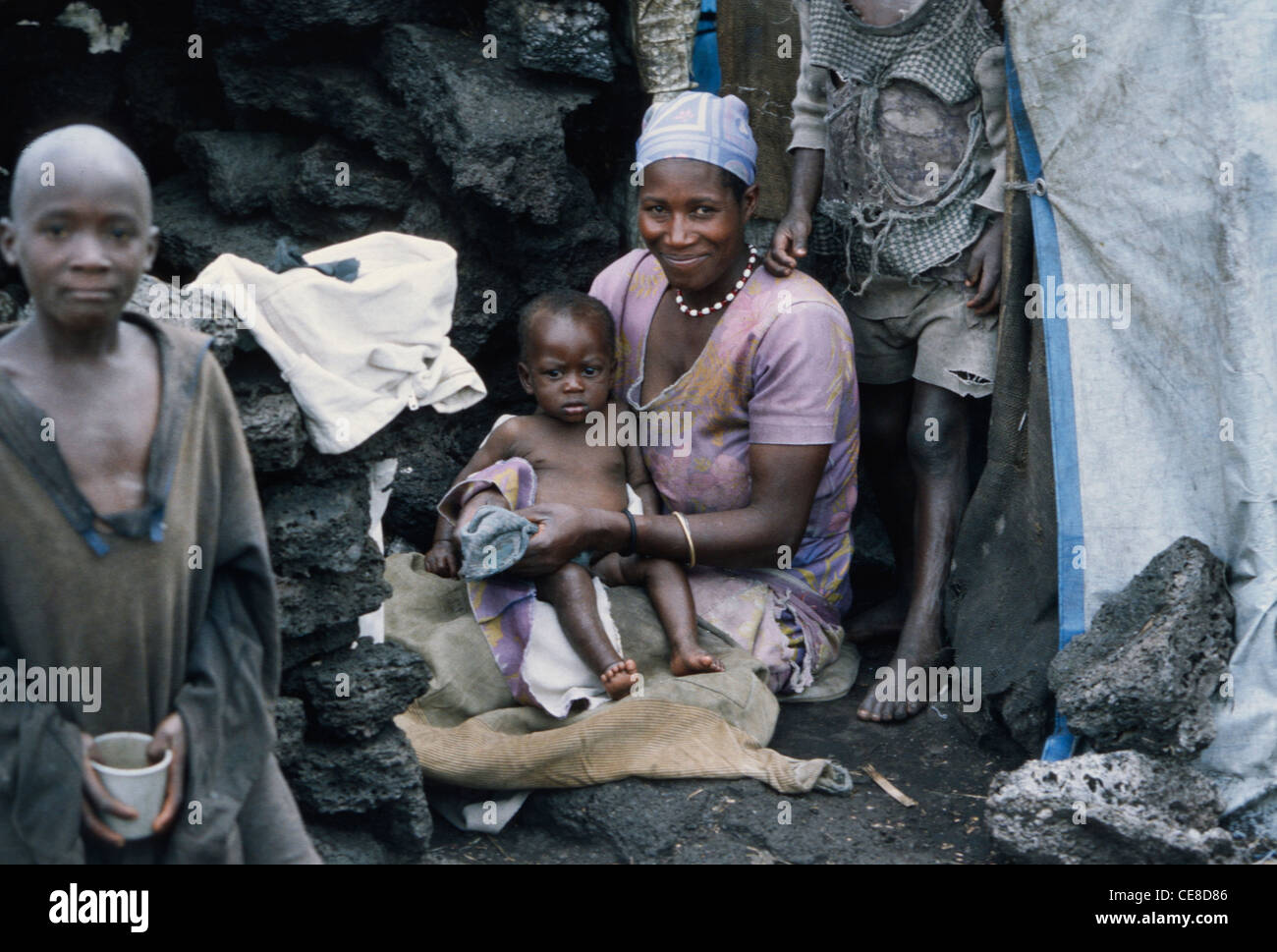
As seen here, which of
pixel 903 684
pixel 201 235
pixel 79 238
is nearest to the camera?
pixel 79 238

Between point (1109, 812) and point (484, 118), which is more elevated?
point (484, 118)

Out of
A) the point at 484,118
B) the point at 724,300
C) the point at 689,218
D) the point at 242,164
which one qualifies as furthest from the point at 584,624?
the point at 242,164

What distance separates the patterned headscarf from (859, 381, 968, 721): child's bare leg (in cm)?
89

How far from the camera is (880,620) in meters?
4.68

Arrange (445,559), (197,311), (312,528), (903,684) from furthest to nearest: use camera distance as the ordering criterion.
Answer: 1. (903,684)
2. (445,559)
3. (312,528)
4. (197,311)

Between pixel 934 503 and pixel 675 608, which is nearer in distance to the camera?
pixel 675 608

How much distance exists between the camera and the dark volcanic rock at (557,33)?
4.75 m

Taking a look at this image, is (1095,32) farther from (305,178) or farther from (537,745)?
(305,178)

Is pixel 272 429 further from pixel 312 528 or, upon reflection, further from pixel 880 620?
pixel 880 620

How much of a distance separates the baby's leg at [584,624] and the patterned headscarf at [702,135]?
112 centimetres

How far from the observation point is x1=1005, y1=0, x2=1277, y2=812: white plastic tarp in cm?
340

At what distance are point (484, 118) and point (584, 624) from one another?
1.68 m

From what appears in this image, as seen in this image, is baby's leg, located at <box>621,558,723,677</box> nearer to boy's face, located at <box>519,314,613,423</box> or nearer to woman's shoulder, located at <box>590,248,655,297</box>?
boy's face, located at <box>519,314,613,423</box>

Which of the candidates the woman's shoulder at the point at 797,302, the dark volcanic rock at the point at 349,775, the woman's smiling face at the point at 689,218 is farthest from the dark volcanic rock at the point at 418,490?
the dark volcanic rock at the point at 349,775
